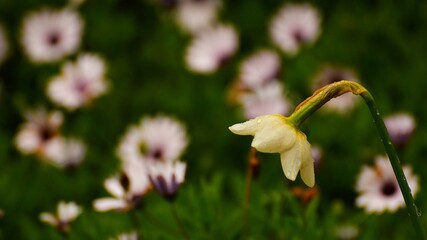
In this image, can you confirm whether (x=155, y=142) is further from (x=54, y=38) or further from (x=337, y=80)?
(x=54, y=38)

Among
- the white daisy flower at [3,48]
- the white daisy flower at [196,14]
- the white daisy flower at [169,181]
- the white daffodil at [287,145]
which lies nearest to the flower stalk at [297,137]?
the white daffodil at [287,145]

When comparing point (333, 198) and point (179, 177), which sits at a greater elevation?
point (333, 198)

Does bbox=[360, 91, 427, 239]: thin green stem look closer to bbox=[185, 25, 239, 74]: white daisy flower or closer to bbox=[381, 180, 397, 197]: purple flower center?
bbox=[381, 180, 397, 197]: purple flower center

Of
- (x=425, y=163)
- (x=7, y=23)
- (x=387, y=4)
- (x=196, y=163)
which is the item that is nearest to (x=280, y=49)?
(x=387, y=4)

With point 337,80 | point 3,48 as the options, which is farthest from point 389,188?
point 3,48

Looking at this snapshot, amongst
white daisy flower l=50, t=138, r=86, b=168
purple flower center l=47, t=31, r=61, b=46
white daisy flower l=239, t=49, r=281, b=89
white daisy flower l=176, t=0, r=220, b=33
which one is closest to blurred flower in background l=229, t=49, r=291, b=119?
white daisy flower l=239, t=49, r=281, b=89

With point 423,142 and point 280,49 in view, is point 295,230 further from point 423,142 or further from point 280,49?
point 280,49
